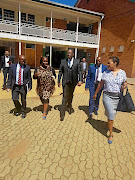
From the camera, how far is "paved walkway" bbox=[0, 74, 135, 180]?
2221 millimetres

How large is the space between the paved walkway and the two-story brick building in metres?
10.4

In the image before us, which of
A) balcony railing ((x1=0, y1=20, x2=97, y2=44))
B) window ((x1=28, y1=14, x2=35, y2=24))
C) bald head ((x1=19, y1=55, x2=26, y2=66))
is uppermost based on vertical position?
window ((x1=28, y1=14, x2=35, y2=24))

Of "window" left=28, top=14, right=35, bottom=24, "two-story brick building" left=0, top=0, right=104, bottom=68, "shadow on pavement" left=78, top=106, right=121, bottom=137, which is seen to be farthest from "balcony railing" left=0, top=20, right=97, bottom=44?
"shadow on pavement" left=78, top=106, right=121, bottom=137

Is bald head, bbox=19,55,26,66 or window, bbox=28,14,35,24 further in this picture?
window, bbox=28,14,35,24

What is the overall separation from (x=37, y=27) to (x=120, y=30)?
895 cm

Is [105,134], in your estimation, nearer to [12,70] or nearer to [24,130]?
[24,130]

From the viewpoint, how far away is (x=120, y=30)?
587 inches

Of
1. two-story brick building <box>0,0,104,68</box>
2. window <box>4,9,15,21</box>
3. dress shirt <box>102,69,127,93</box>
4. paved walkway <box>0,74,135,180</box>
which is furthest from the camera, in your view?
window <box>4,9,15,21</box>

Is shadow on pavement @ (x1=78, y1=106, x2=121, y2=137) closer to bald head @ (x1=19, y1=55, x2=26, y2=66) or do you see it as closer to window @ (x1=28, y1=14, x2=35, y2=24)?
bald head @ (x1=19, y1=55, x2=26, y2=66)

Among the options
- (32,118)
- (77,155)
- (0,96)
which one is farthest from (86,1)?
(77,155)

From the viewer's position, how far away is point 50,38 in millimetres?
13812

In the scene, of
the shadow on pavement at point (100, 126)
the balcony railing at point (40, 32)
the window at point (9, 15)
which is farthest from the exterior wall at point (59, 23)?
the shadow on pavement at point (100, 126)

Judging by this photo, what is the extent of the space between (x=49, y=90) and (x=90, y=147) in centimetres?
197

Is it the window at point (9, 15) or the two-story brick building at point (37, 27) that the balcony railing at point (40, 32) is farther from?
the window at point (9, 15)
